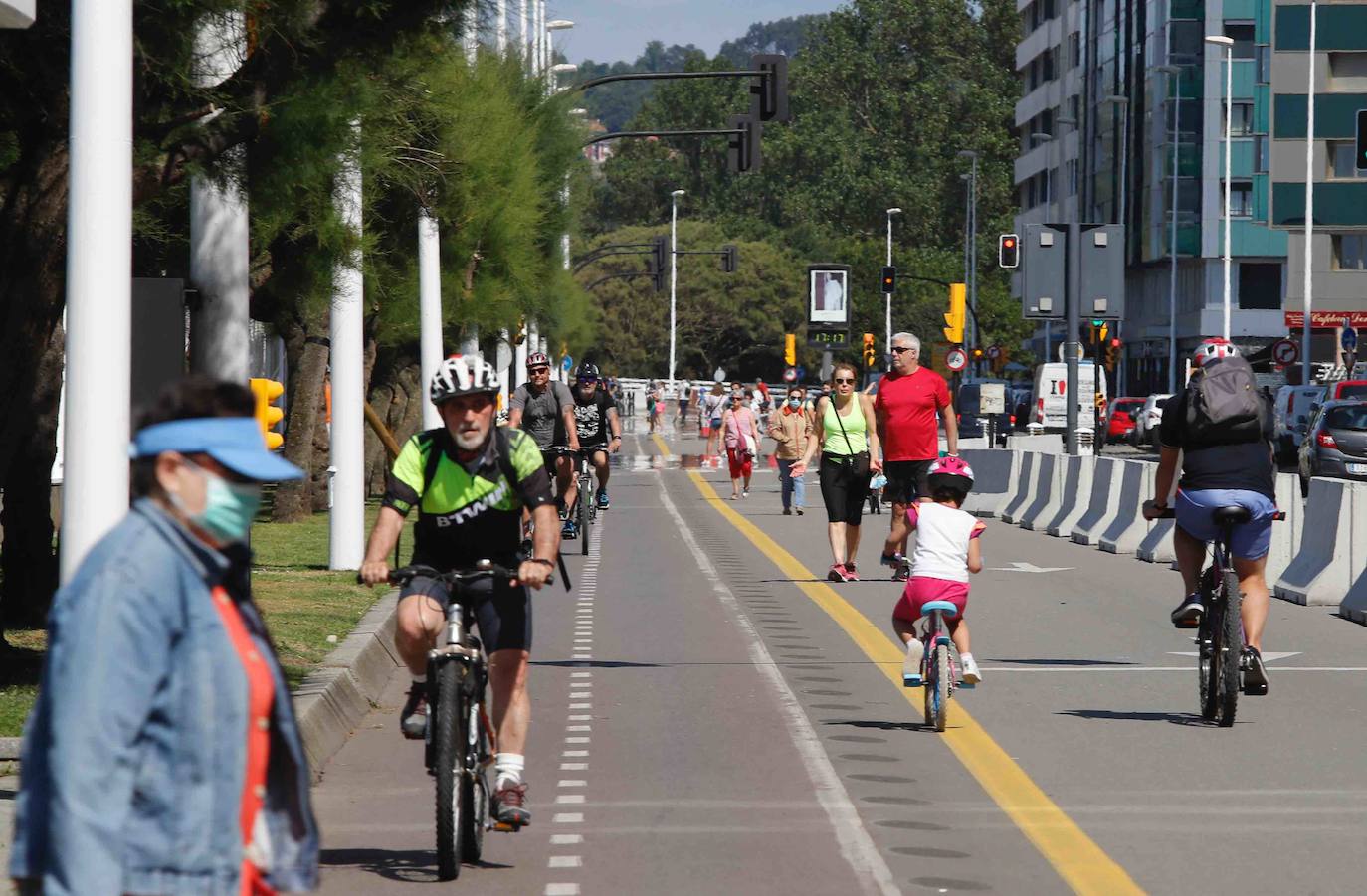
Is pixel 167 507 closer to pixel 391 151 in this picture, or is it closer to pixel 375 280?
pixel 391 151

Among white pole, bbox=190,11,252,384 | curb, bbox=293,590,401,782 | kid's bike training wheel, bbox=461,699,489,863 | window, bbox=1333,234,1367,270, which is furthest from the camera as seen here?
window, bbox=1333,234,1367,270

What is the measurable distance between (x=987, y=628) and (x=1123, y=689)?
10.5ft

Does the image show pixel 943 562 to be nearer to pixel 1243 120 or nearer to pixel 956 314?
pixel 956 314

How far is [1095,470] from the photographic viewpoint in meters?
25.0

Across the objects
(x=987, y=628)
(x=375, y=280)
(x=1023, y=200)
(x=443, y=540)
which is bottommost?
(x=987, y=628)

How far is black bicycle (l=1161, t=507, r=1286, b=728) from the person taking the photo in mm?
10586

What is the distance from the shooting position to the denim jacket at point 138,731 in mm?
3559

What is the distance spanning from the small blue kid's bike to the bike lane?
28 cm

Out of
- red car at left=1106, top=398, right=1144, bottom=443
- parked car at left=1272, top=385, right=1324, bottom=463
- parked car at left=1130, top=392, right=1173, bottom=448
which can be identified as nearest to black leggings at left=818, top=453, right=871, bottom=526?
parked car at left=1272, top=385, right=1324, bottom=463

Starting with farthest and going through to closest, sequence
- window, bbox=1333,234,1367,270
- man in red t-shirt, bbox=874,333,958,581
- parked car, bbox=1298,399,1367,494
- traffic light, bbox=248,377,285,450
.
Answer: window, bbox=1333,234,1367,270 < parked car, bbox=1298,399,1367,494 < man in red t-shirt, bbox=874,333,958,581 < traffic light, bbox=248,377,285,450

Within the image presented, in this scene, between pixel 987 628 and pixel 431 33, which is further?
pixel 987 628

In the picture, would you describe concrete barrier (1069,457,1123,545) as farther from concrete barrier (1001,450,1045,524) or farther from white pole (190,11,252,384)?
white pole (190,11,252,384)

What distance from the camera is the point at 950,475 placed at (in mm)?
10586

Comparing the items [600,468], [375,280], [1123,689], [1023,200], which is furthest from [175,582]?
[1023,200]
